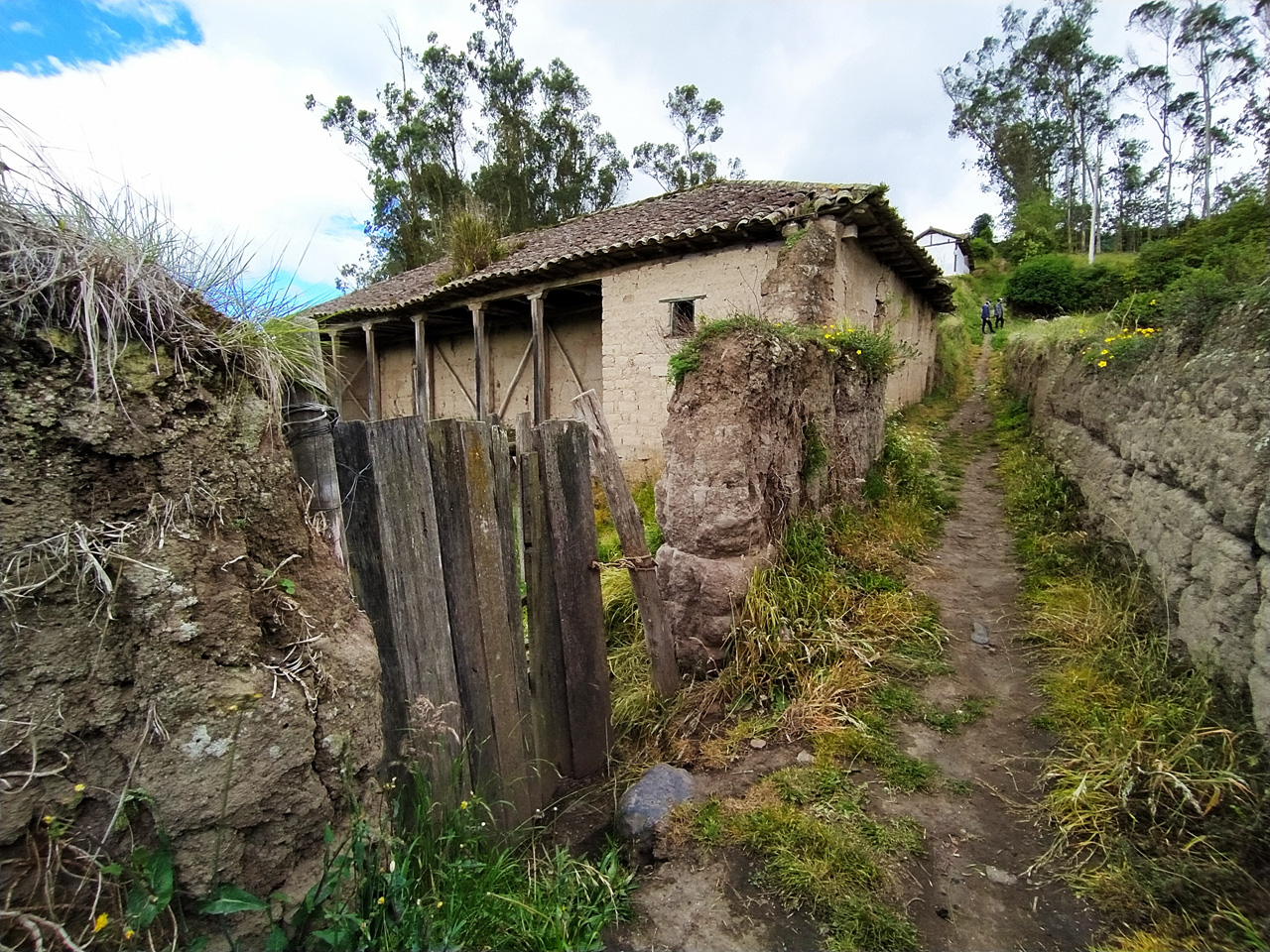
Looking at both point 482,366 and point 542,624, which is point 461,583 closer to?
point 542,624

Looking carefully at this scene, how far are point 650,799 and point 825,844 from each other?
81 cm

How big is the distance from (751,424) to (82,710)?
383cm

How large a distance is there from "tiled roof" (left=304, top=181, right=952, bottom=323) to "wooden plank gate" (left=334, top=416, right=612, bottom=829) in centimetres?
508

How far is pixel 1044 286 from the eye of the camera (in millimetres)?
22734

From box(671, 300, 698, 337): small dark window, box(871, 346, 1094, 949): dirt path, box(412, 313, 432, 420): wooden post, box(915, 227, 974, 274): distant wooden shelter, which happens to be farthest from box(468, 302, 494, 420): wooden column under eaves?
box(915, 227, 974, 274): distant wooden shelter

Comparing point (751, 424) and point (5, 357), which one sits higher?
point (5, 357)

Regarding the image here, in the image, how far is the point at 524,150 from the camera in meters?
30.7

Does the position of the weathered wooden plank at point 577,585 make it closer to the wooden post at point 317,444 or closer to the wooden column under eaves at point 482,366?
the wooden post at point 317,444

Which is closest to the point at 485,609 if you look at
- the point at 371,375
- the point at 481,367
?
the point at 481,367

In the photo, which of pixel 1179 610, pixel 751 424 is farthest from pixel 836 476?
pixel 1179 610

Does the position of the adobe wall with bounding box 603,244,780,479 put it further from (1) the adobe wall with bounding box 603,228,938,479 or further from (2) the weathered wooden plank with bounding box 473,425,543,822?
(2) the weathered wooden plank with bounding box 473,425,543,822

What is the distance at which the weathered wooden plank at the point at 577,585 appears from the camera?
10.4ft

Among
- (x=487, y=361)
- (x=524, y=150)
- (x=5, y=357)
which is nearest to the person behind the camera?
(x=5, y=357)

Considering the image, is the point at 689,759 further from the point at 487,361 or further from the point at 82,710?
the point at 487,361
